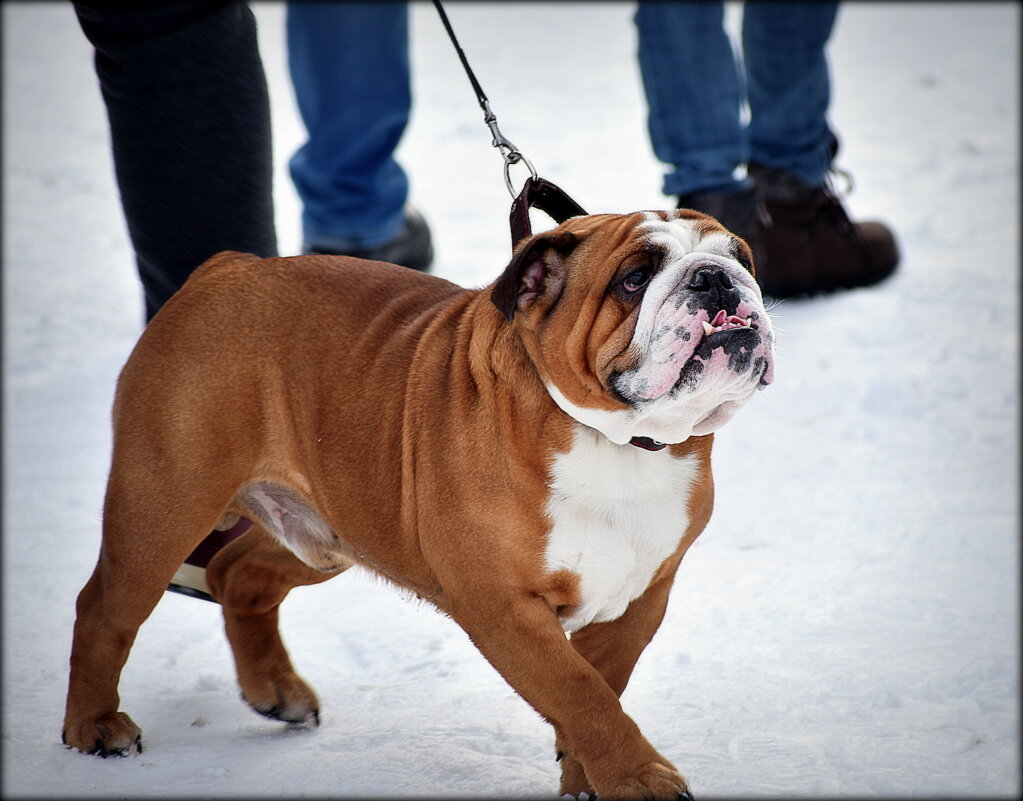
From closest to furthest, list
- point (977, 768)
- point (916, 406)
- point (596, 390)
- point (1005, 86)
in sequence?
1. point (596, 390)
2. point (977, 768)
3. point (916, 406)
4. point (1005, 86)

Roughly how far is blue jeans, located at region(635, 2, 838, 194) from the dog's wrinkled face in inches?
100

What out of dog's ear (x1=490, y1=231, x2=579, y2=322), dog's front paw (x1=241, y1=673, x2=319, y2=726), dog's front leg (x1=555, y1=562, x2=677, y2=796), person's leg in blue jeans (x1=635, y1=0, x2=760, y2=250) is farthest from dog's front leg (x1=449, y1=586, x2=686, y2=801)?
person's leg in blue jeans (x1=635, y1=0, x2=760, y2=250)

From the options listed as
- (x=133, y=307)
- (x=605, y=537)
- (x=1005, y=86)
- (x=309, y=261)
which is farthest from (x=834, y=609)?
(x=1005, y=86)

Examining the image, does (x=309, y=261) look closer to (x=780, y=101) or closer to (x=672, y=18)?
(x=672, y=18)

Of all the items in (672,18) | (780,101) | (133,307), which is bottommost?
(133,307)

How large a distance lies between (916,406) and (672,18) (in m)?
1.66

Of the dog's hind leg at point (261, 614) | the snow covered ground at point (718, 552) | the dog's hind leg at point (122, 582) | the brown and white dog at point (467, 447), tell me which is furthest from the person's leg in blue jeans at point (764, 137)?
the dog's hind leg at point (122, 582)

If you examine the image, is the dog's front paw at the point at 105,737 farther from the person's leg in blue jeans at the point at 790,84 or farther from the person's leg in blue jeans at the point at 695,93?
the person's leg in blue jeans at the point at 790,84

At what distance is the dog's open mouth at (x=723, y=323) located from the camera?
1955 mm

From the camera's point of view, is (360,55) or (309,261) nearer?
(309,261)

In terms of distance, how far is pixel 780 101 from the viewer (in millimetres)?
4922

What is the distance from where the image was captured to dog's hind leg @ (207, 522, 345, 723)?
2.51 metres

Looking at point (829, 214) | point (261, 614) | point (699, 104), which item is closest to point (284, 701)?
point (261, 614)

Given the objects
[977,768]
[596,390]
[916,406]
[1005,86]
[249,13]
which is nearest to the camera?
[596,390]
